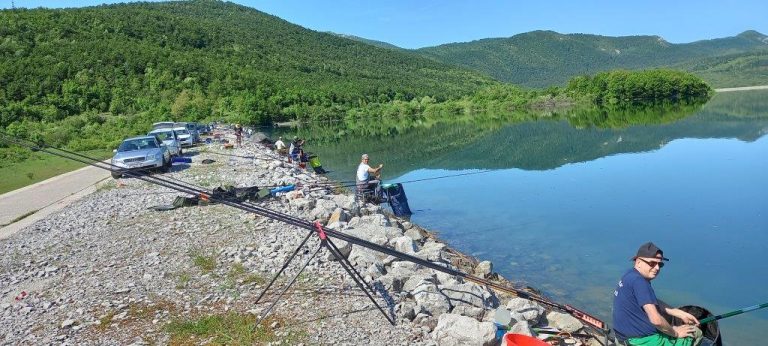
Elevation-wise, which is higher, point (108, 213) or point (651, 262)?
point (651, 262)

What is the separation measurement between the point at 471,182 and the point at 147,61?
82.5 metres

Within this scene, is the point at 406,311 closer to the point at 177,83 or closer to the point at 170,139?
the point at 170,139

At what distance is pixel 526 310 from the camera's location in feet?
29.9

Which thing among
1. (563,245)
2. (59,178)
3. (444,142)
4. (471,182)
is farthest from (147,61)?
(563,245)

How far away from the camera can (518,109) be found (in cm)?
11025

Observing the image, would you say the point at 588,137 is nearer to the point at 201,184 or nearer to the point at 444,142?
the point at 444,142

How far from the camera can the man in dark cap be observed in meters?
6.07

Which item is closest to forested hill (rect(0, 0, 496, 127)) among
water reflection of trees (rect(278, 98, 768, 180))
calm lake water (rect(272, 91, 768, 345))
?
water reflection of trees (rect(278, 98, 768, 180))

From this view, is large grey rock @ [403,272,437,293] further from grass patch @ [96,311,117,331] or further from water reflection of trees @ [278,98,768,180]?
water reflection of trees @ [278,98,768,180]

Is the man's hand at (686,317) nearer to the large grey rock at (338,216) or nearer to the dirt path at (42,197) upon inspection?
the large grey rock at (338,216)

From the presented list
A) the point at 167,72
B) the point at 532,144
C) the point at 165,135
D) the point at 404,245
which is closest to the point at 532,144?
the point at 532,144

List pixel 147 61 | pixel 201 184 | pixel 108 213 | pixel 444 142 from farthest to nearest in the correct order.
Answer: pixel 147 61 < pixel 444 142 < pixel 201 184 < pixel 108 213

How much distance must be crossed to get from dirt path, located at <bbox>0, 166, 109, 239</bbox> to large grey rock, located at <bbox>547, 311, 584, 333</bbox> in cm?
1273

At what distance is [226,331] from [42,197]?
15.8m
